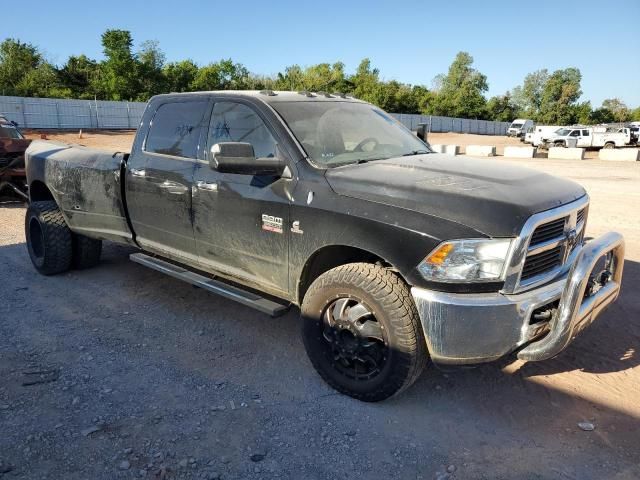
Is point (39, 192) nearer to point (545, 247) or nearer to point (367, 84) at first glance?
point (545, 247)

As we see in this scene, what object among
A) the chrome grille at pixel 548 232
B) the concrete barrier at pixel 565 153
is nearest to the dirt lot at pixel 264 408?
the chrome grille at pixel 548 232

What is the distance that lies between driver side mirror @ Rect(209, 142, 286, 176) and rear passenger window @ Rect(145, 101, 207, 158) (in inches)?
35.4

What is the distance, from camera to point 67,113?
39469mm

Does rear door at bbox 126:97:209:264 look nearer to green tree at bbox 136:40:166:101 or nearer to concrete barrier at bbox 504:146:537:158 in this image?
concrete barrier at bbox 504:146:537:158

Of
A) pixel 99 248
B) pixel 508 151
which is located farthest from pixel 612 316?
pixel 508 151

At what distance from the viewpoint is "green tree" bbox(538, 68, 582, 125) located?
7988 centimetres

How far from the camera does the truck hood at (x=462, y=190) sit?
2.67 meters

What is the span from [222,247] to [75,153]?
254cm

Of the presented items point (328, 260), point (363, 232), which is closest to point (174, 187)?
point (328, 260)

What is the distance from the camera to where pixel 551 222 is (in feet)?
9.42

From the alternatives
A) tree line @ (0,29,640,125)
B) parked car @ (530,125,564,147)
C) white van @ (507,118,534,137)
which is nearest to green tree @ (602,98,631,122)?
tree line @ (0,29,640,125)

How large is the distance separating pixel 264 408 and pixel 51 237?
3649 mm

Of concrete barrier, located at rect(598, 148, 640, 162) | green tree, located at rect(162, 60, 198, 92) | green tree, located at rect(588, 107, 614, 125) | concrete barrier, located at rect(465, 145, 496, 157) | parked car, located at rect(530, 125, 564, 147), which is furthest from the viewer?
green tree, located at rect(588, 107, 614, 125)

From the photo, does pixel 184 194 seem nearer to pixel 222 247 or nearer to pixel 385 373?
pixel 222 247
